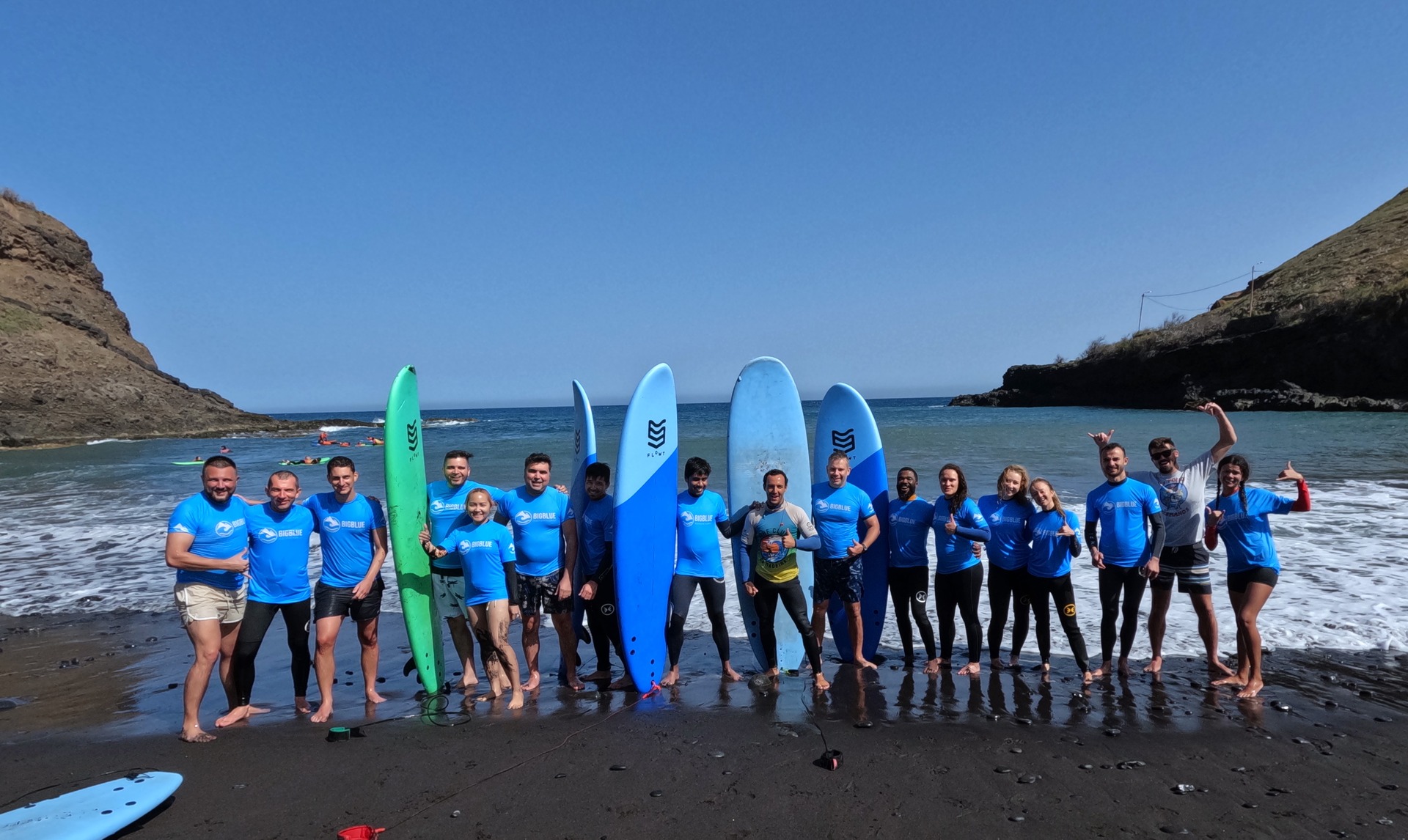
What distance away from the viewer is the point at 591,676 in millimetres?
4797

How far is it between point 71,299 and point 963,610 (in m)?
47.4

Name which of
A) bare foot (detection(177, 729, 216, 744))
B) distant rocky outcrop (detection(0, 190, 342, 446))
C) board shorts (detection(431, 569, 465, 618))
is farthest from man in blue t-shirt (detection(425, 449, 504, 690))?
distant rocky outcrop (detection(0, 190, 342, 446))

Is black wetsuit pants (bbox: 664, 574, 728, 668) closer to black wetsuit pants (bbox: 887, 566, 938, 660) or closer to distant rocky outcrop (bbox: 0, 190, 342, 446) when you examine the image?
→ black wetsuit pants (bbox: 887, 566, 938, 660)

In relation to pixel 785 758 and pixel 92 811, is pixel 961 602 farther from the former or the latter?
pixel 92 811

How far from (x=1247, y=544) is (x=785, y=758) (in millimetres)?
2959

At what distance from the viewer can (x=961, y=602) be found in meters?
4.73

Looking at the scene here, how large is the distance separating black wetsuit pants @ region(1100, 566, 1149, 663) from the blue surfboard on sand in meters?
2.66

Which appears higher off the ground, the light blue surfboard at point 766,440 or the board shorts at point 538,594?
the light blue surfboard at point 766,440

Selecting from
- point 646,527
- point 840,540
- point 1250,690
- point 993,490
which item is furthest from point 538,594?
point 993,490

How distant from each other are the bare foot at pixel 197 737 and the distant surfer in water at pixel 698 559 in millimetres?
2364

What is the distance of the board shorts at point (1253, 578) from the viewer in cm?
423

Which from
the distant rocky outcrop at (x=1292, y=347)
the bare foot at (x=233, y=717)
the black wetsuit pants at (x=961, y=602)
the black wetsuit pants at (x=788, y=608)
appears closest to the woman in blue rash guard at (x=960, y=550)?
the black wetsuit pants at (x=961, y=602)

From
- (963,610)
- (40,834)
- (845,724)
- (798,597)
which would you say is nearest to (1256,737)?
(963,610)

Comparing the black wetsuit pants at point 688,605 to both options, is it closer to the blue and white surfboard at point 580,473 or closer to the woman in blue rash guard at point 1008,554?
the blue and white surfboard at point 580,473
